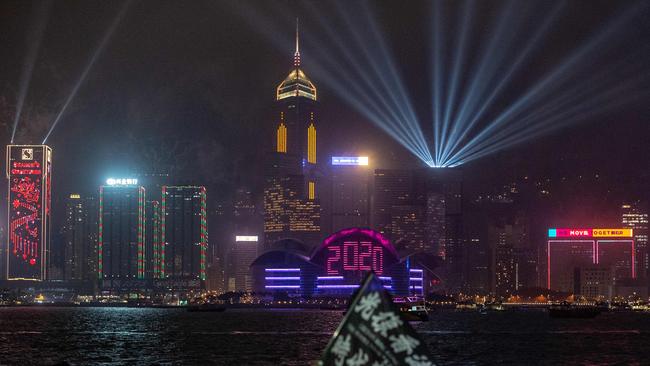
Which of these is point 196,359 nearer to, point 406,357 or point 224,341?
point 224,341

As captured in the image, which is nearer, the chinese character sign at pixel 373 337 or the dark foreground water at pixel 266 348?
the chinese character sign at pixel 373 337

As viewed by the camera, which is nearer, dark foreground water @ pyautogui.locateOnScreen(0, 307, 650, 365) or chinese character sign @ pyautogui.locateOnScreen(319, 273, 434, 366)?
chinese character sign @ pyautogui.locateOnScreen(319, 273, 434, 366)

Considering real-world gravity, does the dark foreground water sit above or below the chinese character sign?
below

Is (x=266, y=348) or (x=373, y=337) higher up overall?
(x=373, y=337)

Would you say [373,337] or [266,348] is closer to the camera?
[373,337]

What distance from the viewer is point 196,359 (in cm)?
8531

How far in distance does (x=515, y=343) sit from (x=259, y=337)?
36.1 m

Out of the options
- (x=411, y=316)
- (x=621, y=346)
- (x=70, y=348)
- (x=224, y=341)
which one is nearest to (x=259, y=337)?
(x=224, y=341)

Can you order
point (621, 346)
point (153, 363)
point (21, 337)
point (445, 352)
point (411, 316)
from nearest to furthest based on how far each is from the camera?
1. point (153, 363)
2. point (445, 352)
3. point (621, 346)
4. point (21, 337)
5. point (411, 316)

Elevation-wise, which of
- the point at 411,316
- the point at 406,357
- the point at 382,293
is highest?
the point at 382,293

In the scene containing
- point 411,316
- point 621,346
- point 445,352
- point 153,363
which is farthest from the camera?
point 411,316

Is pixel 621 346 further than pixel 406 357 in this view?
Yes

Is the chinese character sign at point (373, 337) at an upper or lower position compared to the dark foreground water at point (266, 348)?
upper

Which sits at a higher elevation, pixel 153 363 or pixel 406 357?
pixel 406 357
